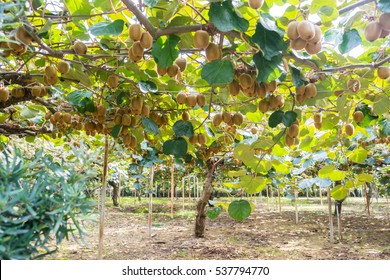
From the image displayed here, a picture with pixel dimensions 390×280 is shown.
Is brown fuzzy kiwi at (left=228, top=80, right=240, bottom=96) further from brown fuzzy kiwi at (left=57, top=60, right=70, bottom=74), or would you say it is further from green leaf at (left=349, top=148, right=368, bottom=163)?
green leaf at (left=349, top=148, right=368, bottom=163)

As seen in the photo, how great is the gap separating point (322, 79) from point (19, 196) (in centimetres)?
133

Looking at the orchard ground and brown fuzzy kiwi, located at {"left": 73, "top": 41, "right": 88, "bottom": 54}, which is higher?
brown fuzzy kiwi, located at {"left": 73, "top": 41, "right": 88, "bottom": 54}

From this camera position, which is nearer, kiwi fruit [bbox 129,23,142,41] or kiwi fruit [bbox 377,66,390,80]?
kiwi fruit [bbox 129,23,142,41]

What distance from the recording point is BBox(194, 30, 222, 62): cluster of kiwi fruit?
1084 millimetres

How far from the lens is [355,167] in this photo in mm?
6266

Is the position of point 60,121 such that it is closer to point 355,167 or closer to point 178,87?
point 178,87

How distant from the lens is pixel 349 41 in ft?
4.23

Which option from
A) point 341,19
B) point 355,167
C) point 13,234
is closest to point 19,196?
point 13,234

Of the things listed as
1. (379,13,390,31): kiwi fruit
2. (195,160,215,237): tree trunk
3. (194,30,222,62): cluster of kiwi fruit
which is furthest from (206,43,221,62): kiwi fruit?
(195,160,215,237): tree trunk

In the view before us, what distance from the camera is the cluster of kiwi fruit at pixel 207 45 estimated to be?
1.08 m

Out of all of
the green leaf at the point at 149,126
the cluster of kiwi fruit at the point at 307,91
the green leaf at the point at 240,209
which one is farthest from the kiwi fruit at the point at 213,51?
the green leaf at the point at 240,209

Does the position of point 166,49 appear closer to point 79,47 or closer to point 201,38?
point 201,38

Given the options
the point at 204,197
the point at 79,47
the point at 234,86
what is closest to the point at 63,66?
the point at 79,47

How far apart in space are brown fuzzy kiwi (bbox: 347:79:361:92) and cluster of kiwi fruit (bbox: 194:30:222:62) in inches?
28.1
